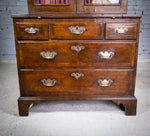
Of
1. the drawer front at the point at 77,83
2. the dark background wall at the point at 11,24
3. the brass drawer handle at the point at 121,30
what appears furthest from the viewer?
the dark background wall at the point at 11,24

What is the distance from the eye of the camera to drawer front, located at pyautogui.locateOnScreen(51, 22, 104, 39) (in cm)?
151

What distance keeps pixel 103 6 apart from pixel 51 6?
472mm

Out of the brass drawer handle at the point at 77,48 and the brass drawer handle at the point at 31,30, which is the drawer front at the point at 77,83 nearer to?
the brass drawer handle at the point at 77,48

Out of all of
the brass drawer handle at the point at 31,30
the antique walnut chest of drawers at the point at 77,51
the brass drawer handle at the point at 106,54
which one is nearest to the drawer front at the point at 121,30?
the antique walnut chest of drawers at the point at 77,51

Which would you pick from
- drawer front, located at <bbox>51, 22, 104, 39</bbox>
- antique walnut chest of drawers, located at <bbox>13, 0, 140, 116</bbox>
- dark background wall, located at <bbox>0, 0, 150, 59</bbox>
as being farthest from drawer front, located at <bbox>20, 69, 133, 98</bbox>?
dark background wall, located at <bbox>0, 0, 150, 59</bbox>

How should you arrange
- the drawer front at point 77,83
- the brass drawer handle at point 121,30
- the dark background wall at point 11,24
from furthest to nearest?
the dark background wall at point 11,24, the drawer front at point 77,83, the brass drawer handle at point 121,30

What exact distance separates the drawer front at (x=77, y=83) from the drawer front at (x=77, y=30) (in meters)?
0.32

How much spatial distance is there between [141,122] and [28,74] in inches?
44.9

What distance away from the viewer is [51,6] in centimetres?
157

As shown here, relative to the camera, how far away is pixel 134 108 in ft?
5.56

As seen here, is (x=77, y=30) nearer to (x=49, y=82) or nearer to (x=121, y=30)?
(x=121, y=30)

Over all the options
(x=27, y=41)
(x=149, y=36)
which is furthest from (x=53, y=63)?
(x=149, y=36)

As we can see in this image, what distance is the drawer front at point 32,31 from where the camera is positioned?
1516 mm

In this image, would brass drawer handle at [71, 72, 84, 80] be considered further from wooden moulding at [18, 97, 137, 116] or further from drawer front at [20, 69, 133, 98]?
wooden moulding at [18, 97, 137, 116]
